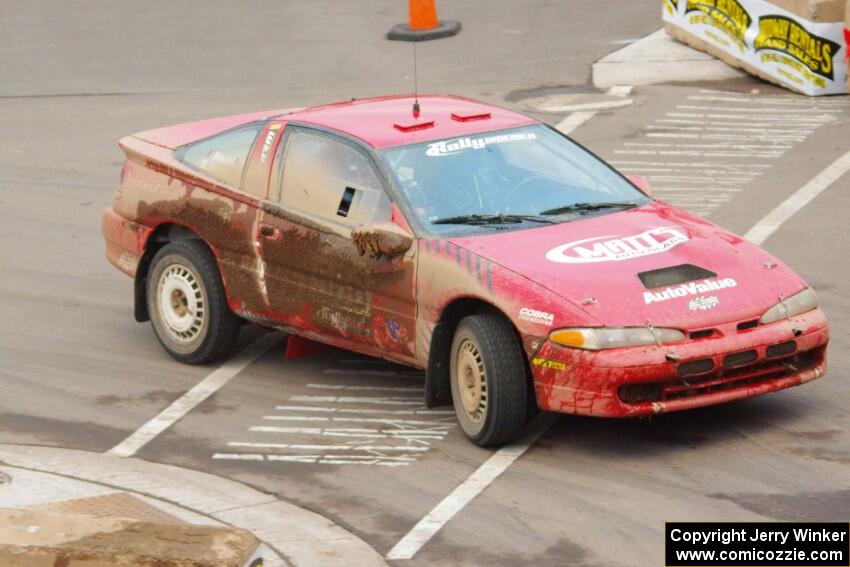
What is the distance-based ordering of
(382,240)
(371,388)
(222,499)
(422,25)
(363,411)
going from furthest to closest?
(422,25), (371,388), (363,411), (382,240), (222,499)

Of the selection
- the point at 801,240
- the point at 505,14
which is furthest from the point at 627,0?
the point at 801,240

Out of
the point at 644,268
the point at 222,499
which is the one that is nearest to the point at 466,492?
the point at 222,499

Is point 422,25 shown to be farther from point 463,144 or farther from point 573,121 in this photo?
point 463,144

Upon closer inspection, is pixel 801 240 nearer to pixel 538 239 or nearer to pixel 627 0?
pixel 538 239

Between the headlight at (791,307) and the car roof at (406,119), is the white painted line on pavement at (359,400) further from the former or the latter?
the headlight at (791,307)

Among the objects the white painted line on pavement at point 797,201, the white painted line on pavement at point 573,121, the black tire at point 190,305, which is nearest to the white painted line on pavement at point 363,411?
the black tire at point 190,305

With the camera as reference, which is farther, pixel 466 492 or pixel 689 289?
pixel 689 289

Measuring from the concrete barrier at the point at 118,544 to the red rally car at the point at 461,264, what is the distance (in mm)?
2412

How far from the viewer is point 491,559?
25.4 ft

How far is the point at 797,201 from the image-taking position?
46.8 feet

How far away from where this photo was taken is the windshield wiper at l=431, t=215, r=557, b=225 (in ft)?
31.2

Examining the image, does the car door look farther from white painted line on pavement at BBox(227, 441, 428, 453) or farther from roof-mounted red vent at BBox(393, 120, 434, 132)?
white painted line on pavement at BBox(227, 441, 428, 453)

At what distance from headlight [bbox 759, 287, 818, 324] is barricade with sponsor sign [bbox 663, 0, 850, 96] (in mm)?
8830

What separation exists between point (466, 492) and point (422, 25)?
1433 cm
